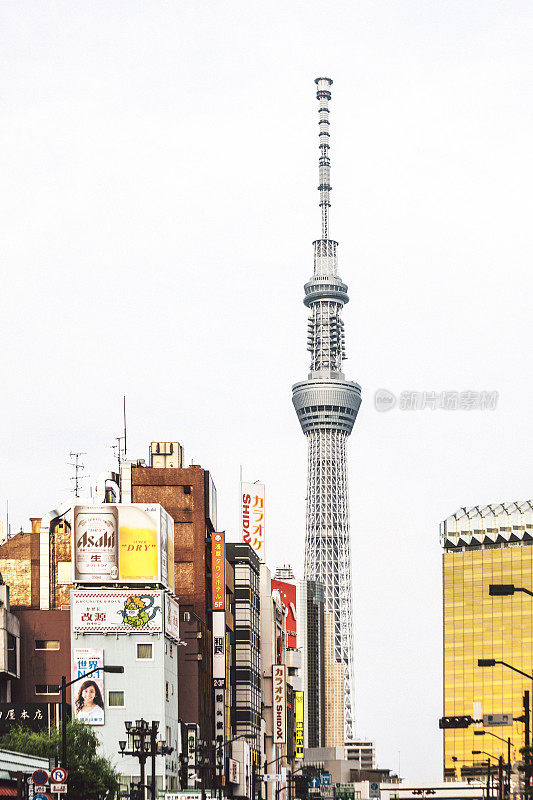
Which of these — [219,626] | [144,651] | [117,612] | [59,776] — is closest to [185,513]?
[219,626]

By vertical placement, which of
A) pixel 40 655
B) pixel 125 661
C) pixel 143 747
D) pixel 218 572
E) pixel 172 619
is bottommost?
pixel 143 747

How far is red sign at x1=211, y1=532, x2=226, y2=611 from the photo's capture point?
172375 millimetres

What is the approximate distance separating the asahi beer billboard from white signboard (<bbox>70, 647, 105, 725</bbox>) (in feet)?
26.8

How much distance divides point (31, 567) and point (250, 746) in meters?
38.7

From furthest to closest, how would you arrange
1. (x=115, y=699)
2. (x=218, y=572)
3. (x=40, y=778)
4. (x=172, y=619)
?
(x=218, y=572) → (x=172, y=619) → (x=115, y=699) → (x=40, y=778)

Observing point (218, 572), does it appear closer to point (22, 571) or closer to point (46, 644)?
point (22, 571)

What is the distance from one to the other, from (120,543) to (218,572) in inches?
1044

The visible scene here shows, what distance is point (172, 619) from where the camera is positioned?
147000 millimetres

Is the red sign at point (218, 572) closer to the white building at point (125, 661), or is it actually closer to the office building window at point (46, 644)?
the office building window at point (46, 644)

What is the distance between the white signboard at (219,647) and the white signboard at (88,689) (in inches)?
1210

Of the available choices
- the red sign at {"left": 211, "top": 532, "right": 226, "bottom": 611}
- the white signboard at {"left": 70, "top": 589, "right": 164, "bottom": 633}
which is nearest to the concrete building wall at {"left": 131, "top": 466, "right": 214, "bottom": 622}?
the red sign at {"left": 211, "top": 532, "right": 226, "bottom": 611}

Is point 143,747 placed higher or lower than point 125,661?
lower

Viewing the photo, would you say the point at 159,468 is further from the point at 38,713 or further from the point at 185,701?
the point at 38,713

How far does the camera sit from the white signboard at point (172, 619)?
144625 mm
